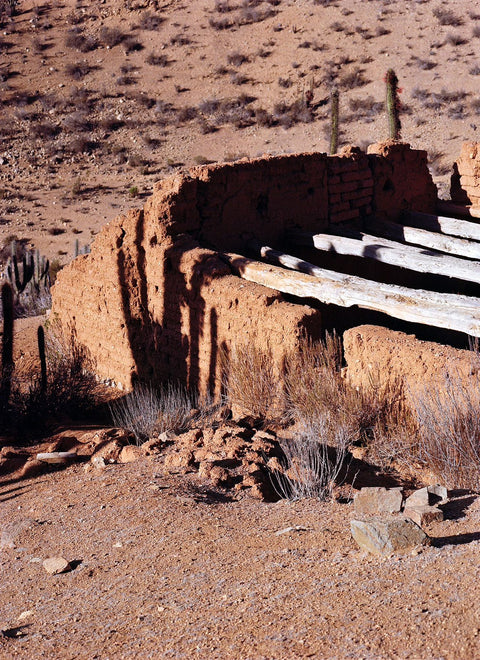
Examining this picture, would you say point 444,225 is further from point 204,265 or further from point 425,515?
point 425,515

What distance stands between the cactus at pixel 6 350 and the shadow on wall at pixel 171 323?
1312mm

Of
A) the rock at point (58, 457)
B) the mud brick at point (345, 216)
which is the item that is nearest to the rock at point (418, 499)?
the rock at point (58, 457)

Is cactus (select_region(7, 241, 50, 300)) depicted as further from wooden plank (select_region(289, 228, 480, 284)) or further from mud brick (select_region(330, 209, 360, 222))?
wooden plank (select_region(289, 228, 480, 284))

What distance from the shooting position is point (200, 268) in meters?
7.91

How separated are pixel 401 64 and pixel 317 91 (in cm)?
463

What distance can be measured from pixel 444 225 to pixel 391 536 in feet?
24.2

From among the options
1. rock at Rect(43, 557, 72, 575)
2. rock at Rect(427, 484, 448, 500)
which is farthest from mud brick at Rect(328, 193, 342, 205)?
rock at Rect(43, 557, 72, 575)

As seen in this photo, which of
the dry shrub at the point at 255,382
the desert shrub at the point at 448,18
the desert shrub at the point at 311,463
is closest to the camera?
the desert shrub at the point at 311,463

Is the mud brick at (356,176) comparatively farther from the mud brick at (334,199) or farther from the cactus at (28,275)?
the cactus at (28,275)

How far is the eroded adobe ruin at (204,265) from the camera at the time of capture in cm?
755

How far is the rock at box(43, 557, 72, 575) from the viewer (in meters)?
4.67

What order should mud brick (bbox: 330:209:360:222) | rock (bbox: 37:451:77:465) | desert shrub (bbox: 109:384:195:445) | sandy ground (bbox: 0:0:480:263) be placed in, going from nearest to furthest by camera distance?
rock (bbox: 37:451:77:465) < desert shrub (bbox: 109:384:195:445) < mud brick (bbox: 330:209:360:222) < sandy ground (bbox: 0:0:480:263)

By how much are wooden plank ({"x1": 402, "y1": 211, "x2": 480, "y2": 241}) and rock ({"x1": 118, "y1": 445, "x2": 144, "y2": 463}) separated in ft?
19.4

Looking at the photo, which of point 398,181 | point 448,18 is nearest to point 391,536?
point 398,181
